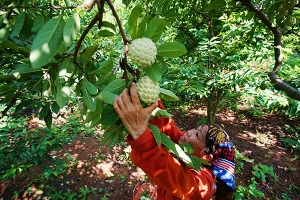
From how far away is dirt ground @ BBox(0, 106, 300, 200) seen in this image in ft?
9.57

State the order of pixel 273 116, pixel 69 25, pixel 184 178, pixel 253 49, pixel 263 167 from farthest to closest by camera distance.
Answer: pixel 273 116
pixel 263 167
pixel 253 49
pixel 184 178
pixel 69 25

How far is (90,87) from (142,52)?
28cm

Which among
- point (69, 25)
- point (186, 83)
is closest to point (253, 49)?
point (186, 83)

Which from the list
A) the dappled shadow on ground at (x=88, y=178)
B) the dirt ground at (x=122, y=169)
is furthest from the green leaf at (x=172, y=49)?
the dirt ground at (x=122, y=169)

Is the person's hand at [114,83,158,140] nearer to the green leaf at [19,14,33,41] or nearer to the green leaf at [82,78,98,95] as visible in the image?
the green leaf at [82,78,98,95]

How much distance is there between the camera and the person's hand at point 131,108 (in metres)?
0.69

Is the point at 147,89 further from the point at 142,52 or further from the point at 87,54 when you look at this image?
the point at 87,54

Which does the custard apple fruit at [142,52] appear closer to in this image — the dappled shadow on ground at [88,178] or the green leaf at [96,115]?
the green leaf at [96,115]

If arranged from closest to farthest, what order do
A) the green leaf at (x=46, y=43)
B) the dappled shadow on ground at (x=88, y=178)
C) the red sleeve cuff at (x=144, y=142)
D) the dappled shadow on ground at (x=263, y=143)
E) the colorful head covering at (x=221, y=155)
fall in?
1. the green leaf at (x=46, y=43)
2. the red sleeve cuff at (x=144, y=142)
3. the colorful head covering at (x=221, y=155)
4. the dappled shadow on ground at (x=88, y=178)
5. the dappled shadow on ground at (x=263, y=143)

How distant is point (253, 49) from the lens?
2422 mm

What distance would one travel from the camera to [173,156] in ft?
4.14

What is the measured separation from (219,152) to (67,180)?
235 centimetres

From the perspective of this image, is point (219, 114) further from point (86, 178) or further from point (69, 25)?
point (69, 25)

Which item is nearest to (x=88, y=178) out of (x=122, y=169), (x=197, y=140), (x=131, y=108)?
(x=122, y=169)
